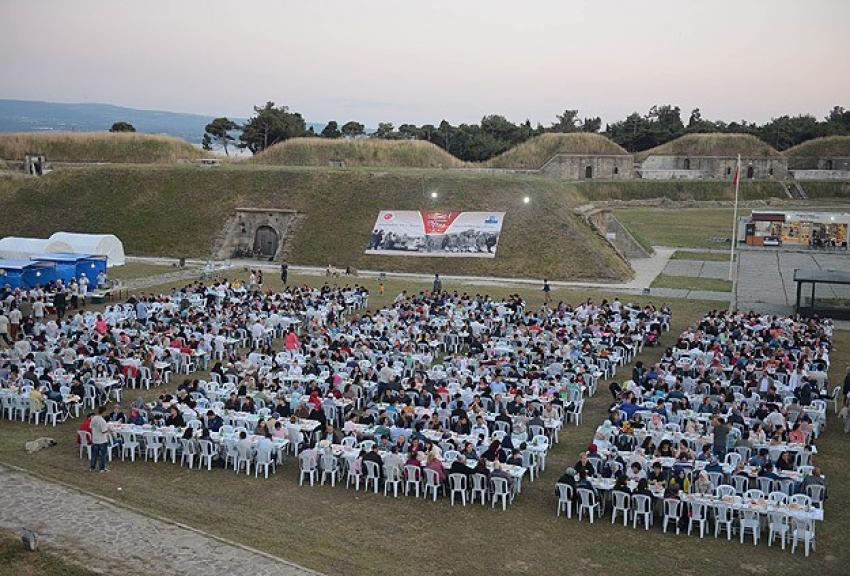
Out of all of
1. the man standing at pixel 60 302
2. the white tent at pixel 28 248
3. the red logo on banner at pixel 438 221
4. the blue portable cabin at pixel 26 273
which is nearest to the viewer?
the man standing at pixel 60 302

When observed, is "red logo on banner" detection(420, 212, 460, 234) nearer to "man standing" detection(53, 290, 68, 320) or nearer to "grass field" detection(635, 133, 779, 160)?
"man standing" detection(53, 290, 68, 320)

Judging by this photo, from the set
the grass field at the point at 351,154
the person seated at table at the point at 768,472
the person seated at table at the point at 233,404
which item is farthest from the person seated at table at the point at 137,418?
the grass field at the point at 351,154

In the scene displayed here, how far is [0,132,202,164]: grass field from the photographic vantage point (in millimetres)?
72938

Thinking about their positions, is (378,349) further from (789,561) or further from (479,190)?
(479,190)

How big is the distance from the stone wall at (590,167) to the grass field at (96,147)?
3561 centimetres

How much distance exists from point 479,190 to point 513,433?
36478 millimetres

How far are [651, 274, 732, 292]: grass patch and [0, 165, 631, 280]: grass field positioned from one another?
2380 mm

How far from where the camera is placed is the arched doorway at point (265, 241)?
53.4 m

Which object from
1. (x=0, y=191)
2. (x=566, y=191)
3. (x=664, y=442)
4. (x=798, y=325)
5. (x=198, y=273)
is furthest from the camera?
(x=0, y=191)

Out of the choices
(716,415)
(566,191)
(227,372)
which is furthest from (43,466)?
(566,191)

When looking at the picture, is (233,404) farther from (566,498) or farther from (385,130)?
(385,130)

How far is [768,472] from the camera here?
15.1 metres

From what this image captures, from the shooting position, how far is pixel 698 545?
45.7 feet

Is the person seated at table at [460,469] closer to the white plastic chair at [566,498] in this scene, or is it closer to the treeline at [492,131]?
the white plastic chair at [566,498]
